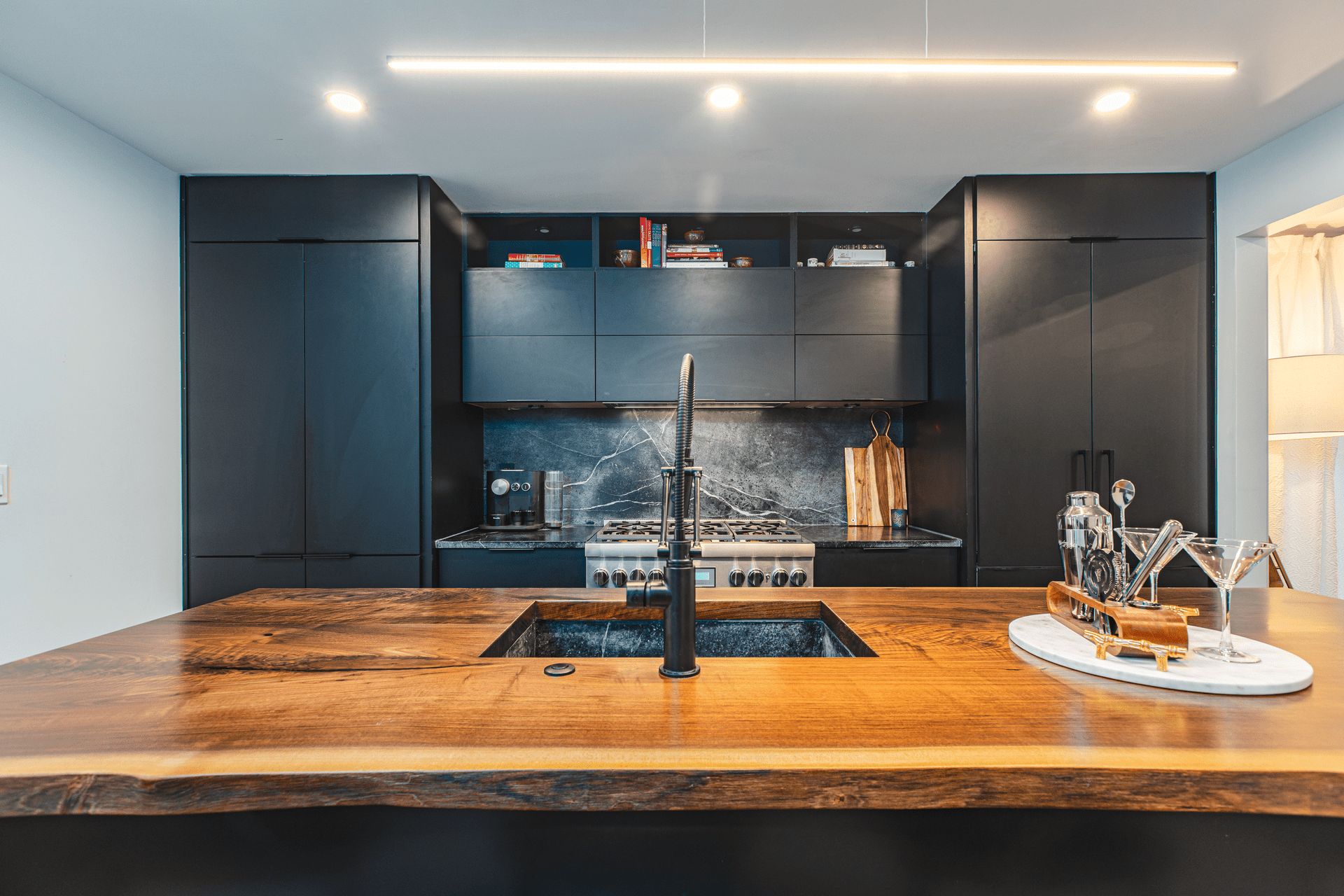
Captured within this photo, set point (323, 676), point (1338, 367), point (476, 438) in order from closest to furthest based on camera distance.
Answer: point (323, 676) → point (1338, 367) → point (476, 438)

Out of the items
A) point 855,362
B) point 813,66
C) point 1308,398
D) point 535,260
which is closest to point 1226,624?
point 813,66

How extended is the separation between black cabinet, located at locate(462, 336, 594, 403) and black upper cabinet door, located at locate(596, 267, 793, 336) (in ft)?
0.64

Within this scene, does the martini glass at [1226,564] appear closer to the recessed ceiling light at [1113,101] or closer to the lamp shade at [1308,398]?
the recessed ceiling light at [1113,101]

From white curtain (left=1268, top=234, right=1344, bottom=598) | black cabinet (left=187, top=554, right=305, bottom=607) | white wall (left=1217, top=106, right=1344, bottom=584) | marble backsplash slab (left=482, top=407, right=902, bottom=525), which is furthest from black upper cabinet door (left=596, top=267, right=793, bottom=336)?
white curtain (left=1268, top=234, right=1344, bottom=598)

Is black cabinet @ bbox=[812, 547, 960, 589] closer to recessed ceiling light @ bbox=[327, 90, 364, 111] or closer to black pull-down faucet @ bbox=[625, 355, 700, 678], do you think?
black pull-down faucet @ bbox=[625, 355, 700, 678]

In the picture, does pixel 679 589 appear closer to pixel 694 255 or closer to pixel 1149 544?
pixel 1149 544

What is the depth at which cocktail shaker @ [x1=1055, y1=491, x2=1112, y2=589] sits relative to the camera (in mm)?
1067

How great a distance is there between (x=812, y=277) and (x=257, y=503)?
274cm

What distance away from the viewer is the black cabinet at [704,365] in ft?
10.0

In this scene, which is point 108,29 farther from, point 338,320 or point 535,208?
point 535,208

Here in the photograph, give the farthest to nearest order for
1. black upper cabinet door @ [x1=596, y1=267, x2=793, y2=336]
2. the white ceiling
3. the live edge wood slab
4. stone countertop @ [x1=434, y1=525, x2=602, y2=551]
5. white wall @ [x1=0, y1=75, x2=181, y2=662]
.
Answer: black upper cabinet door @ [x1=596, y1=267, x2=793, y2=336], stone countertop @ [x1=434, y1=525, x2=602, y2=551], white wall @ [x1=0, y1=75, x2=181, y2=662], the white ceiling, the live edge wood slab

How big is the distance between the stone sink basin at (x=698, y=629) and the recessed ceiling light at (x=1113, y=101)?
2054mm

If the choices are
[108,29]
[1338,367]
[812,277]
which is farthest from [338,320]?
[1338,367]

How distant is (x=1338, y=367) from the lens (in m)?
2.65
